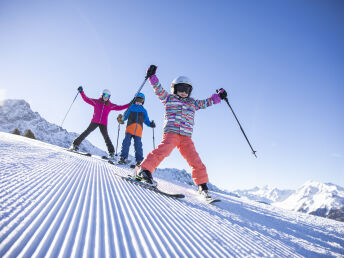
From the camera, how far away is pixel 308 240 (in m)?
2.00

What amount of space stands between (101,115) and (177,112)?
4228 millimetres

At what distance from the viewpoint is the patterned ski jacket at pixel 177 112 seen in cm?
324

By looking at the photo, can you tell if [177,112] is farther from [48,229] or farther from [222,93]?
[48,229]

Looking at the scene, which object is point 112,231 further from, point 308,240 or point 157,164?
point 308,240

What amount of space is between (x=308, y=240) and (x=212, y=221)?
3.37 ft

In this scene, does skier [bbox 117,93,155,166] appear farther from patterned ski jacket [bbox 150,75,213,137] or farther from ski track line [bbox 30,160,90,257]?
ski track line [bbox 30,160,90,257]

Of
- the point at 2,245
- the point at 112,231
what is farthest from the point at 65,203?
the point at 2,245

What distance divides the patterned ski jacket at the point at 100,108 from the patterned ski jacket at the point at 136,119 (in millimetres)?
761

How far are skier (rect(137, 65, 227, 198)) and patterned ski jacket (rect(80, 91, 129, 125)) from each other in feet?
12.0

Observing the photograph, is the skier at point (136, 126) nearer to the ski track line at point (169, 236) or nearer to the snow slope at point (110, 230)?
the snow slope at point (110, 230)

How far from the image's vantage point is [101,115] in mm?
6734

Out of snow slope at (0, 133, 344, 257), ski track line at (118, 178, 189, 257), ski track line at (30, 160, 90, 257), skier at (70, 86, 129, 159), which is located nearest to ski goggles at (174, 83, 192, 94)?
snow slope at (0, 133, 344, 257)

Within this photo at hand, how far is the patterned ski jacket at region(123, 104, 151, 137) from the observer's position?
5.96 metres

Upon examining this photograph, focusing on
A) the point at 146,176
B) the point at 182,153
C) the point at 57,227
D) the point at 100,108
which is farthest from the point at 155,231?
the point at 100,108
